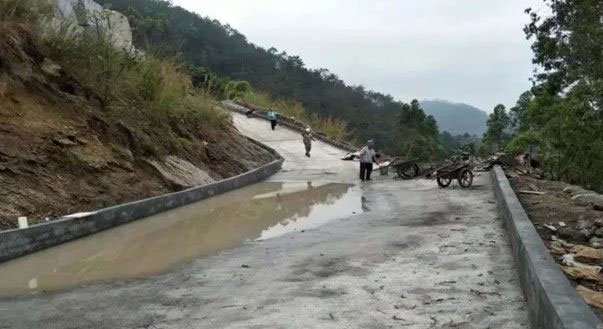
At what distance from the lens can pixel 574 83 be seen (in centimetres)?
1831

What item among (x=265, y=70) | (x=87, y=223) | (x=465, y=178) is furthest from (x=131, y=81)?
(x=265, y=70)

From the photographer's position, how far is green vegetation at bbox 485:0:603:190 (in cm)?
1463

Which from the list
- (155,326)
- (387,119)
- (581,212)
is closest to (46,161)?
(155,326)

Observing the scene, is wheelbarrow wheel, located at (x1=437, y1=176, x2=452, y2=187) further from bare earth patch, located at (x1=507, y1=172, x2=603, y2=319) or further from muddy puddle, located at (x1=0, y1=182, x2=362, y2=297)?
bare earth patch, located at (x1=507, y1=172, x2=603, y2=319)

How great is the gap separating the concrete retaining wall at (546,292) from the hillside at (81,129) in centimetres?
774

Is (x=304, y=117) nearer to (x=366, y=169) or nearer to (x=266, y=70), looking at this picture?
(x=366, y=169)

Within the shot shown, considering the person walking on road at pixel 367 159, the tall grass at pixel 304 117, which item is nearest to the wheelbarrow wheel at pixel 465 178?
the person walking on road at pixel 367 159

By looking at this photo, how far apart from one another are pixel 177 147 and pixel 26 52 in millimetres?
4984

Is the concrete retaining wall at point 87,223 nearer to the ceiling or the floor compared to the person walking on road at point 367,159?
nearer to the floor

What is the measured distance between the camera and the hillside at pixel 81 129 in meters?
10.9

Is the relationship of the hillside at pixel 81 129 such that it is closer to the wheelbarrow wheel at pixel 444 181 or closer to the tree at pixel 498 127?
the wheelbarrow wheel at pixel 444 181

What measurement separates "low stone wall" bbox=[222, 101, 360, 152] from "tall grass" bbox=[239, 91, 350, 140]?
4.08ft

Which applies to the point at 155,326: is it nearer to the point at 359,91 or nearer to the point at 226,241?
the point at 226,241

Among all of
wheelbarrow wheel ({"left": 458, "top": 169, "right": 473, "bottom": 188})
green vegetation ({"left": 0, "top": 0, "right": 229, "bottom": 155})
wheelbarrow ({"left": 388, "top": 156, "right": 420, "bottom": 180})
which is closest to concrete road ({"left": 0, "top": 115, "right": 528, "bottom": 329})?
wheelbarrow wheel ({"left": 458, "top": 169, "right": 473, "bottom": 188})
